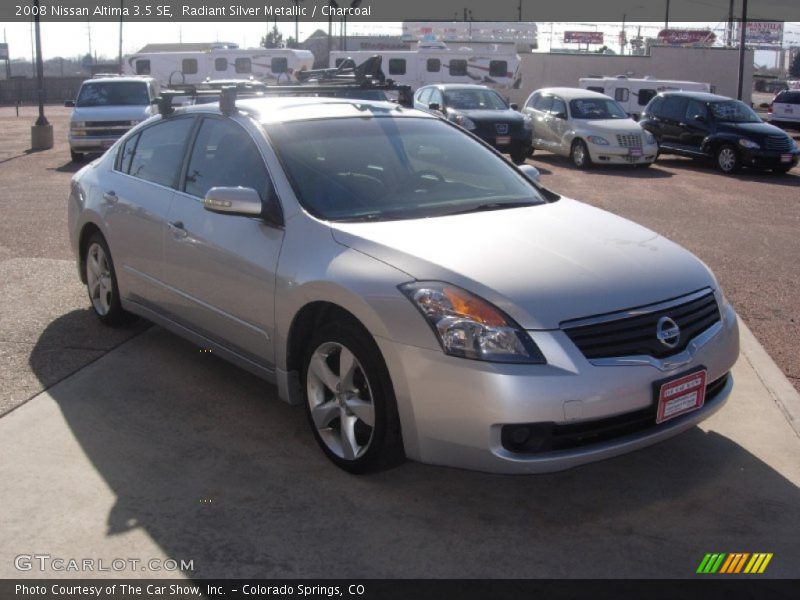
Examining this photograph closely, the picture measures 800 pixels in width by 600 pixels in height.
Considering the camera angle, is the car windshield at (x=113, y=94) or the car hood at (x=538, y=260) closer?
the car hood at (x=538, y=260)

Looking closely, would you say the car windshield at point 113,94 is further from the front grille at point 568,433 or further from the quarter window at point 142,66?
the quarter window at point 142,66

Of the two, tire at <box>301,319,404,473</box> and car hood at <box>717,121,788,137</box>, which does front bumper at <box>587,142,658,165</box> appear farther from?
tire at <box>301,319,404,473</box>

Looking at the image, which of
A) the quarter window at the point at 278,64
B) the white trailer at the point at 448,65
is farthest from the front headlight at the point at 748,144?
the quarter window at the point at 278,64

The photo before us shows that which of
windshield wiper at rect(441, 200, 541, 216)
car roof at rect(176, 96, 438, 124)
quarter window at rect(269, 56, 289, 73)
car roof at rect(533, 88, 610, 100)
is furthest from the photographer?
quarter window at rect(269, 56, 289, 73)

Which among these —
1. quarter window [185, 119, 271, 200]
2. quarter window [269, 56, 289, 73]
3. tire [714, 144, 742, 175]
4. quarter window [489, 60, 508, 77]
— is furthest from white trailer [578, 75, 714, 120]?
quarter window [185, 119, 271, 200]

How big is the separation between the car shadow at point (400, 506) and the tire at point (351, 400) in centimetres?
15

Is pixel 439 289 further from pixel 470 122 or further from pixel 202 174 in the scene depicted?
pixel 470 122

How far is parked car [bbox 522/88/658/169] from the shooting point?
19.4 metres

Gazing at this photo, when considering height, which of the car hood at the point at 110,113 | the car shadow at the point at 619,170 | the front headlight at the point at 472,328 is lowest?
the car shadow at the point at 619,170

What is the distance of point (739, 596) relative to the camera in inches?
133

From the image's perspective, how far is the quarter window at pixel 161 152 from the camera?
5.70m

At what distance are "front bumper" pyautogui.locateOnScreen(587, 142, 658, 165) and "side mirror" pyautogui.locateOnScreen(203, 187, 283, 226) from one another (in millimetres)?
15708

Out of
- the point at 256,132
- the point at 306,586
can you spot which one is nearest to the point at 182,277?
the point at 256,132

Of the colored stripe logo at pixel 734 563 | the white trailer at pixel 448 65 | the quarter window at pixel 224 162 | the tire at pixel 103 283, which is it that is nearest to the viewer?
the colored stripe logo at pixel 734 563
